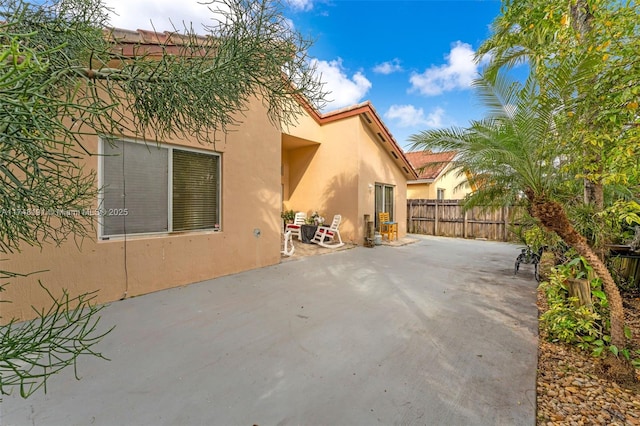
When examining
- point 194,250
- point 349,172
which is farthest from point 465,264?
point 194,250

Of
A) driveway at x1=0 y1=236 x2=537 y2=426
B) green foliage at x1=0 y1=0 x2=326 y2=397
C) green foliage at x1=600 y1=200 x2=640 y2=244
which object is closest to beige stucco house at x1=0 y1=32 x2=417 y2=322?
driveway at x1=0 y1=236 x2=537 y2=426

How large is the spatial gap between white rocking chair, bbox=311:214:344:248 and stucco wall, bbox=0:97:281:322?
3117 mm

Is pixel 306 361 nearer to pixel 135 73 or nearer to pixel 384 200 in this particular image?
pixel 135 73

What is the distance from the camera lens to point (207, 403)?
2.31 meters

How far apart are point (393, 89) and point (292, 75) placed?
1179cm

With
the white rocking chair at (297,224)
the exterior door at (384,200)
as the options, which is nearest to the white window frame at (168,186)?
the white rocking chair at (297,224)

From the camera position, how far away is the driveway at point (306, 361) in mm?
2223

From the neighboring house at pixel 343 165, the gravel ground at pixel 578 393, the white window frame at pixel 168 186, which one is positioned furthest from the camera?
the neighboring house at pixel 343 165

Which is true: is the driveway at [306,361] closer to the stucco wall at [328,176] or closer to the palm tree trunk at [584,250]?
the palm tree trunk at [584,250]

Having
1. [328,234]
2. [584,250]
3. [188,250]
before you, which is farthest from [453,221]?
[188,250]

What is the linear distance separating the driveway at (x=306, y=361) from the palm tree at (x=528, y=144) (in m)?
1.34

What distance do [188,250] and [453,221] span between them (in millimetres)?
12961

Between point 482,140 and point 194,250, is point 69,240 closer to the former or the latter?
point 194,250

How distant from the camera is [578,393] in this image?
251 cm
